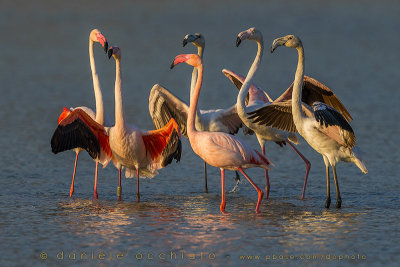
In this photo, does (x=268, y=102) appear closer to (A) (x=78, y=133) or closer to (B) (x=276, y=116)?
(B) (x=276, y=116)

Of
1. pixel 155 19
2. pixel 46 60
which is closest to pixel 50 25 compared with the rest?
pixel 155 19

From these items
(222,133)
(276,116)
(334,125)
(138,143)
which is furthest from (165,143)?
(334,125)

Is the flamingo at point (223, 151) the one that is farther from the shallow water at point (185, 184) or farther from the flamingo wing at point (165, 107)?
the flamingo wing at point (165, 107)

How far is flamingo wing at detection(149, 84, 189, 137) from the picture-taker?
11609mm

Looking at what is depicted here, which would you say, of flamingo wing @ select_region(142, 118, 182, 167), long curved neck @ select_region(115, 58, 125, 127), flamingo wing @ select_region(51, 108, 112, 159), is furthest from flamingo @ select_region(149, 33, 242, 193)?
flamingo wing @ select_region(51, 108, 112, 159)

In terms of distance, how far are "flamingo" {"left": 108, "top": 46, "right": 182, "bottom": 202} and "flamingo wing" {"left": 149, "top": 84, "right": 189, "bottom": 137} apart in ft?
4.54

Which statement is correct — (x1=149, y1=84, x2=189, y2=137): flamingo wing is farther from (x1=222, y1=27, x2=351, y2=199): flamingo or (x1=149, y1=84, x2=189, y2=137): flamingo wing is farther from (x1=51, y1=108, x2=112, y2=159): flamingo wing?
(x1=51, y1=108, x2=112, y2=159): flamingo wing

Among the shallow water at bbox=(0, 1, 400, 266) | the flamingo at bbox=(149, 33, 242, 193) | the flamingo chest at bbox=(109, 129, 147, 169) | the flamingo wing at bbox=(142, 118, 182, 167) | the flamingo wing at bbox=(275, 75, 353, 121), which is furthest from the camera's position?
the flamingo at bbox=(149, 33, 242, 193)

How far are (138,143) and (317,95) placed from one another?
271 centimetres

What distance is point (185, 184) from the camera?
11.3 meters

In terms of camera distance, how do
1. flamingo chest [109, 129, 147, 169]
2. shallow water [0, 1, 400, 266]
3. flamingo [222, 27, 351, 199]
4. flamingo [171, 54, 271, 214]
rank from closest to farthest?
shallow water [0, 1, 400, 266] → flamingo [171, 54, 271, 214] → flamingo chest [109, 129, 147, 169] → flamingo [222, 27, 351, 199]

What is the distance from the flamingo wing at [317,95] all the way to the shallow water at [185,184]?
111 centimetres

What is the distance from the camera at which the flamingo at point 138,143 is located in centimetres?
1002

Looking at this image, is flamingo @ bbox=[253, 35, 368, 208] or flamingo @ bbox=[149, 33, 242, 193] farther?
flamingo @ bbox=[149, 33, 242, 193]
